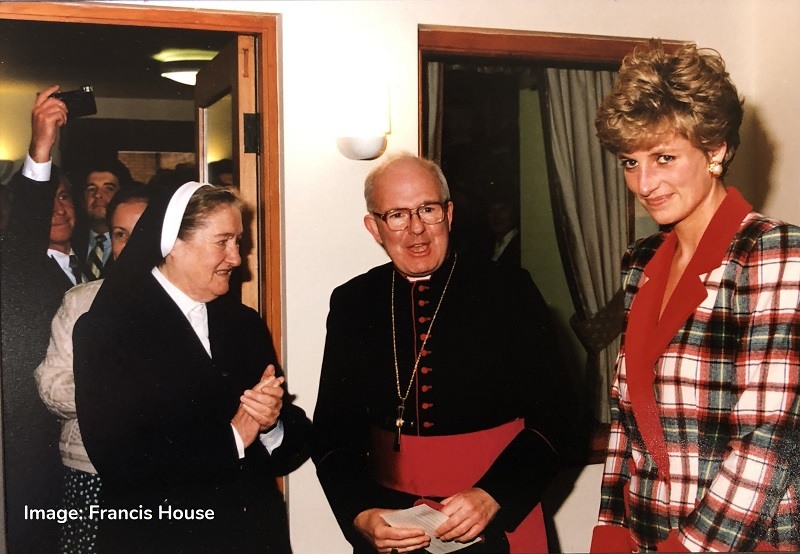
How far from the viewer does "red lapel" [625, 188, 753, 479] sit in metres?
1.04

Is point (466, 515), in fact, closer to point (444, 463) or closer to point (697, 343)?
point (444, 463)

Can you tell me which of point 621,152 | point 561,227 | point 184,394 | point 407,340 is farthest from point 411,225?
point 561,227

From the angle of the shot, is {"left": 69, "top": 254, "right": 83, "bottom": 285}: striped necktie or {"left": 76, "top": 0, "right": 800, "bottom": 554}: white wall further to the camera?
{"left": 76, "top": 0, "right": 800, "bottom": 554}: white wall

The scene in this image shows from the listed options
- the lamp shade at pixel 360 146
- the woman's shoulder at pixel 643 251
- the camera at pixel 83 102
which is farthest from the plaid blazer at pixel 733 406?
the camera at pixel 83 102

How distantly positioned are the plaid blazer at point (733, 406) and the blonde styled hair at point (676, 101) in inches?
5.7

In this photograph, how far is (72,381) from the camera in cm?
137

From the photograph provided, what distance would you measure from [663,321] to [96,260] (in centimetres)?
98

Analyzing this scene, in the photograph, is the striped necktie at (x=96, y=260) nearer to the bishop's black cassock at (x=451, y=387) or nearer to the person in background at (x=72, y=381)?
the person in background at (x=72, y=381)

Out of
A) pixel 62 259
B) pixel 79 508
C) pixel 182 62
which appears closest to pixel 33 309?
pixel 62 259

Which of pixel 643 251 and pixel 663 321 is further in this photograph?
pixel 643 251

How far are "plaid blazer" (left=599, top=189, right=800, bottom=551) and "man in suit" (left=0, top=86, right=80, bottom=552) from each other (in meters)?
1.02

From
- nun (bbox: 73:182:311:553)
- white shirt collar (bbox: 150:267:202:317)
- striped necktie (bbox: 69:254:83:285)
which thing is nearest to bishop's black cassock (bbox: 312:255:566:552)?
nun (bbox: 73:182:311:553)

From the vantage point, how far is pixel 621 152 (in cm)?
114

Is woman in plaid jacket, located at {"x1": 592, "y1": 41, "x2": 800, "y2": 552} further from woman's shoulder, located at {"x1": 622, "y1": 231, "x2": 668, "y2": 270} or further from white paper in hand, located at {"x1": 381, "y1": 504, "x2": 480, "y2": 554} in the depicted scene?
white paper in hand, located at {"x1": 381, "y1": 504, "x2": 480, "y2": 554}
